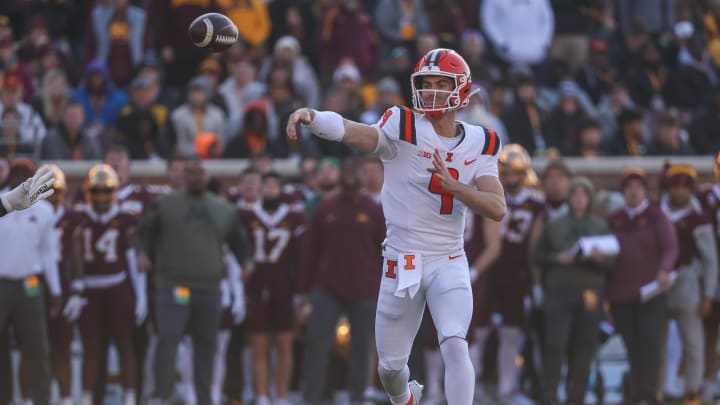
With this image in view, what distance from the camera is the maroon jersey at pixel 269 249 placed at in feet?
40.4

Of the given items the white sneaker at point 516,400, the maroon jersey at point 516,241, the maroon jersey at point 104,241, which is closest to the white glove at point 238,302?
the maroon jersey at point 104,241

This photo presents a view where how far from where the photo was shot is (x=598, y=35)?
57.8 ft

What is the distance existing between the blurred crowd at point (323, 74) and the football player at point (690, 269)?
2.06m

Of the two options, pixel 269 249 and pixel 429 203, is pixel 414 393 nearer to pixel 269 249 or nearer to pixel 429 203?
pixel 429 203

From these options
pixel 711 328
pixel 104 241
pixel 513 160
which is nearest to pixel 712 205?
pixel 711 328

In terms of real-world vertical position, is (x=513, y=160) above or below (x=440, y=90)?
below

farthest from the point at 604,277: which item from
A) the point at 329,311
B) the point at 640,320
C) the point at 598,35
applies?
the point at 598,35

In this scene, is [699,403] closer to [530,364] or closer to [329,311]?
[530,364]

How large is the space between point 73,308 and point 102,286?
30 cm

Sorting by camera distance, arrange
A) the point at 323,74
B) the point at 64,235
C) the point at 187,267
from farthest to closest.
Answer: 1. the point at 323,74
2. the point at 64,235
3. the point at 187,267

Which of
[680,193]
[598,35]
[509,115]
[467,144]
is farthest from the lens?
[598,35]

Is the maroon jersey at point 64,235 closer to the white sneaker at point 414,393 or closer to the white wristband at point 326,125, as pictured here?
the white sneaker at point 414,393

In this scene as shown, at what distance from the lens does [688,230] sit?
41.1 ft

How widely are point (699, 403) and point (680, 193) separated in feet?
5.93
